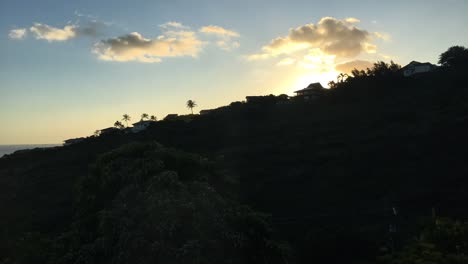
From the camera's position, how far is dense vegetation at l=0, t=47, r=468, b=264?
13.5 m

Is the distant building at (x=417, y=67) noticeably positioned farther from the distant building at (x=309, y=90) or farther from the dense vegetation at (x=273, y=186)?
the distant building at (x=309, y=90)

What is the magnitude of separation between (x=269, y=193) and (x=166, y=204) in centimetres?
2798

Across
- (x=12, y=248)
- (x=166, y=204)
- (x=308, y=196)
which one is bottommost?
(x=308, y=196)

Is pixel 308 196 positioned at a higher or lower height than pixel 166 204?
lower

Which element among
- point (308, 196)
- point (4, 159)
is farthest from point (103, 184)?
point (4, 159)

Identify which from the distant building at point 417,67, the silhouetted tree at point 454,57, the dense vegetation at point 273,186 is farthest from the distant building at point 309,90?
the silhouetted tree at point 454,57

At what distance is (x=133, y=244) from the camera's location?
→ 12930 mm

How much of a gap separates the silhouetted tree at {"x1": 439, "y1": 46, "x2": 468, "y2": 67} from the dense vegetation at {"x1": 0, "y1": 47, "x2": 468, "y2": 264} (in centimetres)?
34

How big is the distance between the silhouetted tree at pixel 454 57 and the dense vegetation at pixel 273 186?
0.34m

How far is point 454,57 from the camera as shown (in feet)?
302

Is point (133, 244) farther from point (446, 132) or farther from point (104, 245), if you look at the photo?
point (446, 132)

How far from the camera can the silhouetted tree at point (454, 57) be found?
8802cm

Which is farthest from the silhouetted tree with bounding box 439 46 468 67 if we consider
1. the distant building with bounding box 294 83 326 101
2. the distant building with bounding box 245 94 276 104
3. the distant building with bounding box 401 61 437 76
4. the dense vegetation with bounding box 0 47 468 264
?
the distant building with bounding box 245 94 276 104

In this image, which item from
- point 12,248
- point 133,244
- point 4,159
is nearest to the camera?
point 133,244
